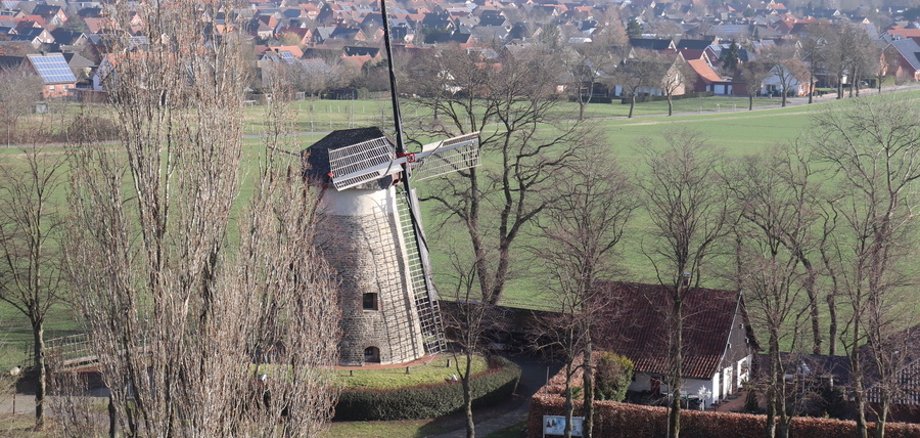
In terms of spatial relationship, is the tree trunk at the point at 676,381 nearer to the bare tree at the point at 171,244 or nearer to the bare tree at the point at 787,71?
the bare tree at the point at 171,244

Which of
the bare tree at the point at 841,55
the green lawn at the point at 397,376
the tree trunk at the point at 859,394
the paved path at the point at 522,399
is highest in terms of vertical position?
the bare tree at the point at 841,55

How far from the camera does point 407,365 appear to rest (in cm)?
2956

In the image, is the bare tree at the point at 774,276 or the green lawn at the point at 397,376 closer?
the bare tree at the point at 774,276

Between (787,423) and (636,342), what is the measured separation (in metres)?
6.51

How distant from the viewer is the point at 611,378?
2861 cm

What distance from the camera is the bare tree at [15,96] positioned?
56.9m

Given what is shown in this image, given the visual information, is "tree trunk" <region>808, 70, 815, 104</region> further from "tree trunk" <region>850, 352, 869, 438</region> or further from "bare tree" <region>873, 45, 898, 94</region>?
"tree trunk" <region>850, 352, 869, 438</region>

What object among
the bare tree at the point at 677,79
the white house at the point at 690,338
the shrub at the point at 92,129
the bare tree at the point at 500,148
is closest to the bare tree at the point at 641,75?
the bare tree at the point at 677,79

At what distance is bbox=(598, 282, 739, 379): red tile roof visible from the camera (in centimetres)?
2986

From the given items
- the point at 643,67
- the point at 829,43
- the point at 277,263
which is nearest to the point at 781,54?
the point at 829,43

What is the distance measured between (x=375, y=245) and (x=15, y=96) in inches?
1629

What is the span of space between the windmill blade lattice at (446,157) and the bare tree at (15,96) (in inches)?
1192

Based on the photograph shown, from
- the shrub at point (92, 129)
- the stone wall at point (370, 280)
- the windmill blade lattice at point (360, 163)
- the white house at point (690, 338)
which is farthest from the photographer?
the white house at point (690, 338)

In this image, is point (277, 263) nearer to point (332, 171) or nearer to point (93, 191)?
point (93, 191)
